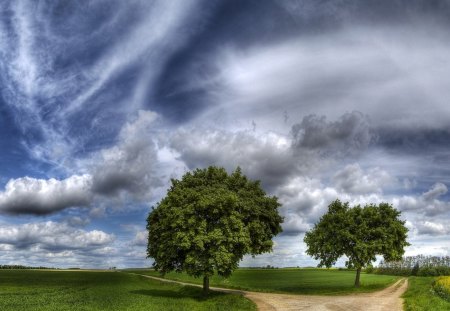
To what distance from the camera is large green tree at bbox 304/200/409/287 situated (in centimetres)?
6134

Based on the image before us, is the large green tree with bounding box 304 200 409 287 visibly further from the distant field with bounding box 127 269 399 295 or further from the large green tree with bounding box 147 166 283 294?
the large green tree with bounding box 147 166 283 294

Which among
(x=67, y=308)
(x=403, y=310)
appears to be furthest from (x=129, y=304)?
(x=403, y=310)

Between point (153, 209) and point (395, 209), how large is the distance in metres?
40.2

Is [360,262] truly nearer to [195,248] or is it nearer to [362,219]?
[362,219]

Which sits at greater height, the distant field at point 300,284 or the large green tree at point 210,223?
the large green tree at point 210,223

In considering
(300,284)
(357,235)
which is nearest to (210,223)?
(357,235)

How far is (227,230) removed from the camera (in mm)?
43188

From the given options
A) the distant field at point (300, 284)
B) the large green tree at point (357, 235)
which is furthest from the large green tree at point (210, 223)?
the large green tree at point (357, 235)

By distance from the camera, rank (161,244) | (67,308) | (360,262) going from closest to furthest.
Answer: (67,308) < (161,244) < (360,262)

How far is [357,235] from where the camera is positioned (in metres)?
62.0

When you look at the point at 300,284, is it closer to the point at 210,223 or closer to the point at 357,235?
the point at 357,235

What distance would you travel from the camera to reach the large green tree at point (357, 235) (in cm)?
6134

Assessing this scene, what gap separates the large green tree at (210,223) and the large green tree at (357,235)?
15953mm

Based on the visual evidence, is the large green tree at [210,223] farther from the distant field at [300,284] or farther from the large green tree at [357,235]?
the large green tree at [357,235]
